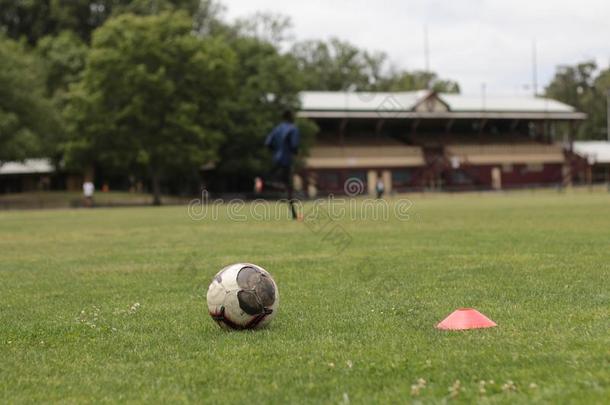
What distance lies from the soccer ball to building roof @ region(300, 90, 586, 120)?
61.7m

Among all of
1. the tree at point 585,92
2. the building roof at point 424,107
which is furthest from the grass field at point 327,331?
the tree at point 585,92

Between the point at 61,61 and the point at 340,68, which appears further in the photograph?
the point at 340,68

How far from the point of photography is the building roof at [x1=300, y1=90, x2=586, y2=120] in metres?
71.5

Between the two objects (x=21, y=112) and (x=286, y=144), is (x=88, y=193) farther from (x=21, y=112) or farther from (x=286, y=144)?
(x=286, y=144)

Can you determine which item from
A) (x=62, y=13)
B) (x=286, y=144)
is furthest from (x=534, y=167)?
(x=286, y=144)

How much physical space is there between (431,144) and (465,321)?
68970 millimetres

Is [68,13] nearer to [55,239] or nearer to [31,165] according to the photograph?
[31,165]

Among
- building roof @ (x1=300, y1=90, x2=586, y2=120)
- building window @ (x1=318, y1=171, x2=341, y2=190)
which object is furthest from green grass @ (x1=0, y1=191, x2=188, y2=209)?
building roof @ (x1=300, y1=90, x2=586, y2=120)

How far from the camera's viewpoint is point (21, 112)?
56.2 m

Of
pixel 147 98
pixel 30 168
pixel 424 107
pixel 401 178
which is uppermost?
pixel 147 98

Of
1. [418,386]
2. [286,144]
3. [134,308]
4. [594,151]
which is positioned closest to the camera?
[418,386]

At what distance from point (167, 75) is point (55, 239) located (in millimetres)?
38580

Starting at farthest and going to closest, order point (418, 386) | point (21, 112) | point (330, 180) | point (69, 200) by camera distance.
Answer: point (330, 180), point (69, 200), point (21, 112), point (418, 386)

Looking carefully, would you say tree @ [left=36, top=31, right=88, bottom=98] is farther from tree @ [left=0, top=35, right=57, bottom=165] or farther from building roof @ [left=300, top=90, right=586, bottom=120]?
building roof @ [left=300, top=90, right=586, bottom=120]
